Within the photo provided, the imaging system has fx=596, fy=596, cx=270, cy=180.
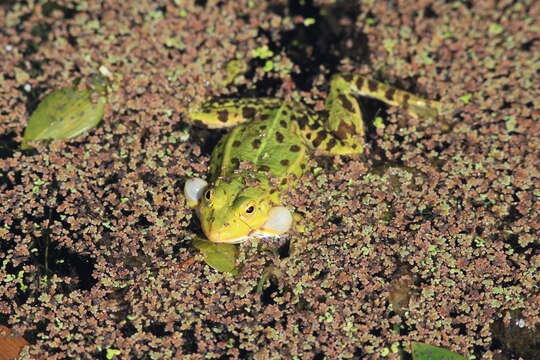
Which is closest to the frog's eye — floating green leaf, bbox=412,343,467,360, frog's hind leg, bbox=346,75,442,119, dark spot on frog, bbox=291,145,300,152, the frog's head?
the frog's head

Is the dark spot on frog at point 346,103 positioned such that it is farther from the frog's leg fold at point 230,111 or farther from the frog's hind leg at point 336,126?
the frog's leg fold at point 230,111

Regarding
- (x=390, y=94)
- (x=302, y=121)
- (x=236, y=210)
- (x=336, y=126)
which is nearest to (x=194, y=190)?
(x=236, y=210)

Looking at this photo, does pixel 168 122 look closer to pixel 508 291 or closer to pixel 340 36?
pixel 340 36

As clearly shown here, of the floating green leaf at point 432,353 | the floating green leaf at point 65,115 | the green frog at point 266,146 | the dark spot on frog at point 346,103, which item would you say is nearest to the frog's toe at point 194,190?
the green frog at point 266,146

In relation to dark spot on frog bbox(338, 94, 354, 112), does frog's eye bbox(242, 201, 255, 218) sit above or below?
below

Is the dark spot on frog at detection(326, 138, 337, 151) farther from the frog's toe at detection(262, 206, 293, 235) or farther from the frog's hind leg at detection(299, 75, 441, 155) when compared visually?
the frog's toe at detection(262, 206, 293, 235)

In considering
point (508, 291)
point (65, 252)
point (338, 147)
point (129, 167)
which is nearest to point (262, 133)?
point (338, 147)

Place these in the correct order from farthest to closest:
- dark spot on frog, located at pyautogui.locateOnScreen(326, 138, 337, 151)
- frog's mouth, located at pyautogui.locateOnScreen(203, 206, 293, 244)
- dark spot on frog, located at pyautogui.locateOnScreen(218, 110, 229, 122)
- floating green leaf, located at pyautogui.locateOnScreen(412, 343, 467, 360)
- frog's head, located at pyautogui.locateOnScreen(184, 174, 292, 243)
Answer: dark spot on frog, located at pyautogui.locateOnScreen(218, 110, 229, 122) < dark spot on frog, located at pyautogui.locateOnScreen(326, 138, 337, 151) < frog's mouth, located at pyautogui.locateOnScreen(203, 206, 293, 244) < frog's head, located at pyautogui.locateOnScreen(184, 174, 292, 243) < floating green leaf, located at pyautogui.locateOnScreen(412, 343, 467, 360)

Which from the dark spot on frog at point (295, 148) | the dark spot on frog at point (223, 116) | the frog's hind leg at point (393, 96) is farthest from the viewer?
the frog's hind leg at point (393, 96)
